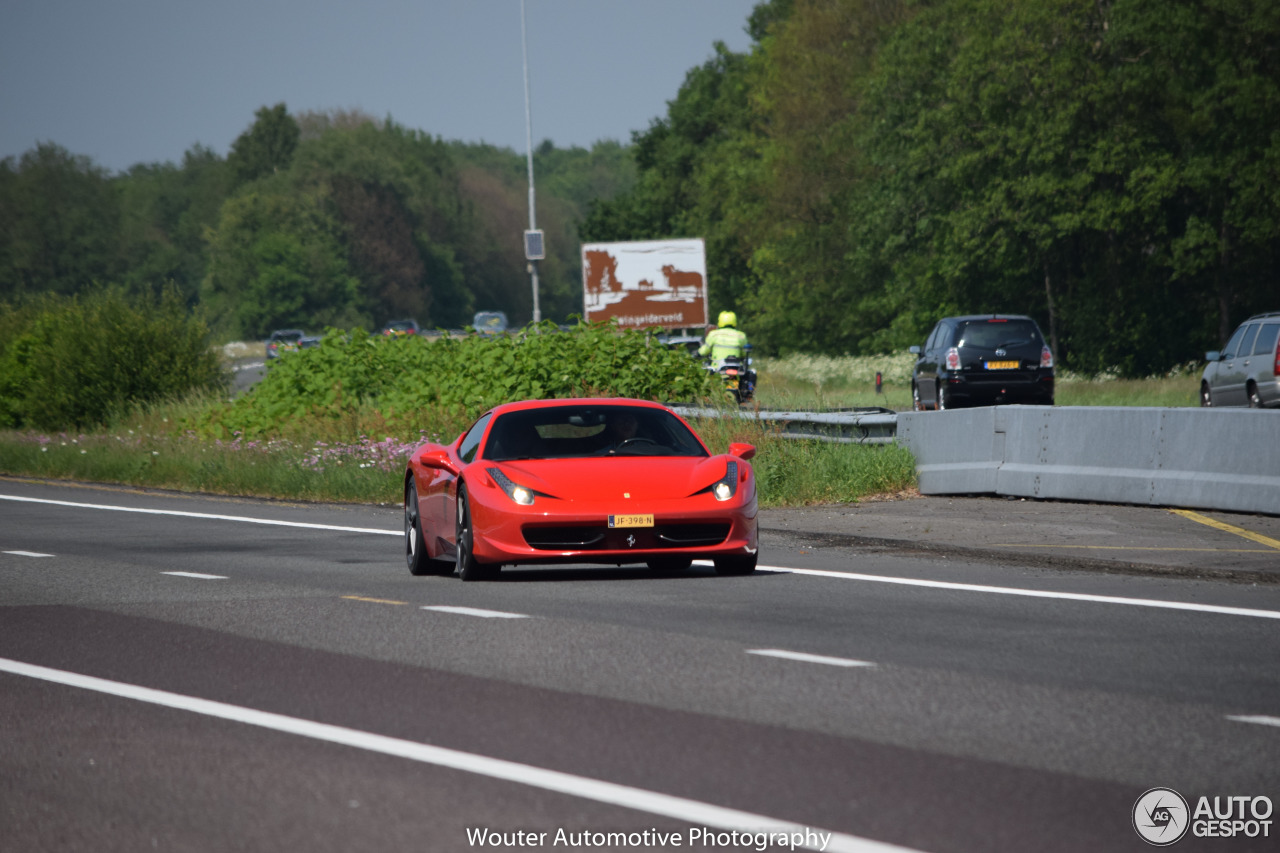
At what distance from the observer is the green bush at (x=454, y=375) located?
24.4 metres

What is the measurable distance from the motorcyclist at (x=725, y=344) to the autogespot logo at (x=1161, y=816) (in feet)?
66.8

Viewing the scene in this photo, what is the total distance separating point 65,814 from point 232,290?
144598mm

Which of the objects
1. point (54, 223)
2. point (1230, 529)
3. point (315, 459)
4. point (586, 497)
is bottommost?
point (315, 459)

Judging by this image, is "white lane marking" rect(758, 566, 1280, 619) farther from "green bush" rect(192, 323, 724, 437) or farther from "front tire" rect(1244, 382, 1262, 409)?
"front tire" rect(1244, 382, 1262, 409)

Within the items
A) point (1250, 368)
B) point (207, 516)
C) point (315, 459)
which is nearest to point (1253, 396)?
point (1250, 368)

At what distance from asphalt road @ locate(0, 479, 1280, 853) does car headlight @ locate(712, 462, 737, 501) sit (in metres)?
0.60

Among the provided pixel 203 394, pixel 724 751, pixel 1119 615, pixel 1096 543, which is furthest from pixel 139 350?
pixel 724 751

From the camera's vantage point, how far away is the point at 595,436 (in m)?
13.5

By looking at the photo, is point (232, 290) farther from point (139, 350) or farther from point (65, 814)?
point (65, 814)

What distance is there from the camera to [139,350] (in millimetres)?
36219

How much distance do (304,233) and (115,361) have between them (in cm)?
11173

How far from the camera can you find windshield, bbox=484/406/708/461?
13.1 meters

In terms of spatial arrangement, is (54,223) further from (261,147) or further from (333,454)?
(333,454)

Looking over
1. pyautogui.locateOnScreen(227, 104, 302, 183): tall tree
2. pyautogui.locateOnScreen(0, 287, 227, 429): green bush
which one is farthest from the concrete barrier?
pyautogui.locateOnScreen(227, 104, 302, 183): tall tree
